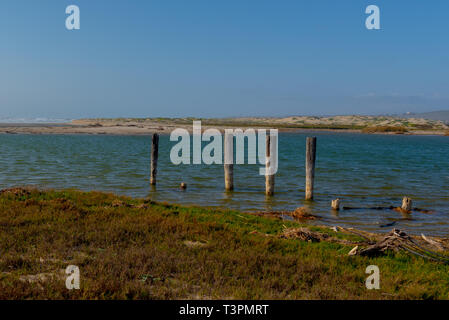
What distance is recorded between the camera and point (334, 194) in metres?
23.2

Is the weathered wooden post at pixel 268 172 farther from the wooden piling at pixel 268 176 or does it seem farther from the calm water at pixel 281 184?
the calm water at pixel 281 184

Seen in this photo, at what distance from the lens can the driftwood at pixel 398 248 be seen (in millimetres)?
9984

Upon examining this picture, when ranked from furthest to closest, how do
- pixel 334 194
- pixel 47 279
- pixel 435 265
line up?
pixel 334 194 < pixel 435 265 < pixel 47 279

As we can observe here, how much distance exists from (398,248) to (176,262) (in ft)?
20.3

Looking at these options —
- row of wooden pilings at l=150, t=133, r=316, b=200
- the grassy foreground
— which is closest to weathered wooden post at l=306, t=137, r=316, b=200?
row of wooden pilings at l=150, t=133, r=316, b=200

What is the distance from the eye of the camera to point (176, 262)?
829 cm

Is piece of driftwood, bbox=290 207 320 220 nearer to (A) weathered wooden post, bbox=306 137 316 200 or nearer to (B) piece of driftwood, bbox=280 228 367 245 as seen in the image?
(A) weathered wooden post, bbox=306 137 316 200

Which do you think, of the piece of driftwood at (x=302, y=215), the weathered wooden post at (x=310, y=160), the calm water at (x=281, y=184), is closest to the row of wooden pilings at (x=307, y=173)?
the weathered wooden post at (x=310, y=160)

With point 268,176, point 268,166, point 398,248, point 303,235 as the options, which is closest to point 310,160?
point 268,166

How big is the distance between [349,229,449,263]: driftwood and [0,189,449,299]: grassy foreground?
343 mm

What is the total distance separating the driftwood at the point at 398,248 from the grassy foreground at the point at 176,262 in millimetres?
343
